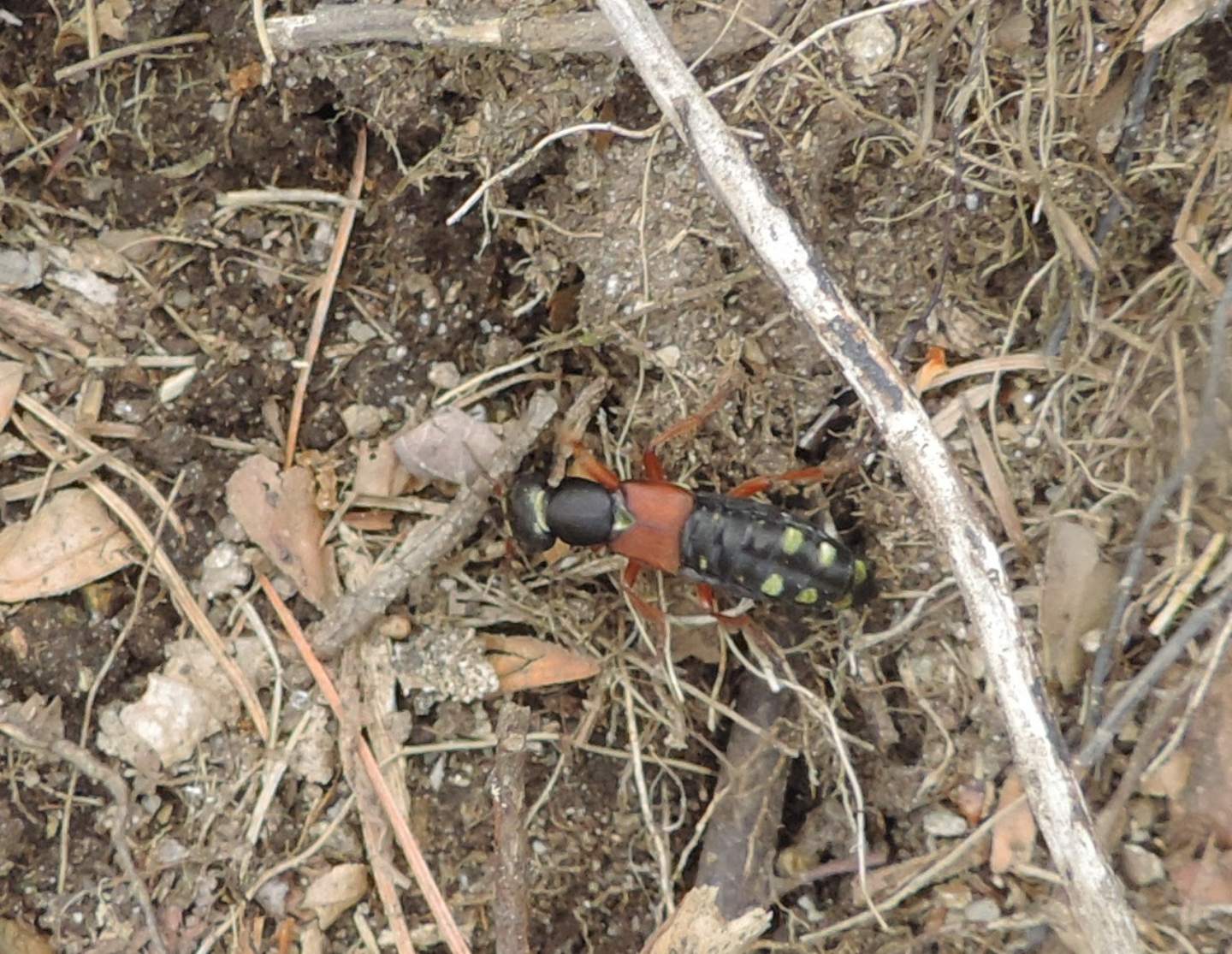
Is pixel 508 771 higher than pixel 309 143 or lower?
lower

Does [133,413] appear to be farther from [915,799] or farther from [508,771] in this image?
[915,799]

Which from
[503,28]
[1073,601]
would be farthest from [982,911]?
[503,28]

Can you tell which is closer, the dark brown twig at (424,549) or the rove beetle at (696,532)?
the rove beetle at (696,532)

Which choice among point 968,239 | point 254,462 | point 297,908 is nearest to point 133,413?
point 254,462

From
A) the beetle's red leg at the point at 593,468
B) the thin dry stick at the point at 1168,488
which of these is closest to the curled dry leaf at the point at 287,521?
the beetle's red leg at the point at 593,468

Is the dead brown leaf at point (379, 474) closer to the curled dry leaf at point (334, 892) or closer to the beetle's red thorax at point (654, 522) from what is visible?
the beetle's red thorax at point (654, 522)

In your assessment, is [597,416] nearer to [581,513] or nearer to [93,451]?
[581,513]
